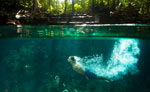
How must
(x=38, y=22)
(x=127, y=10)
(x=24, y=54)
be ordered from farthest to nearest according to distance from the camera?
1. (x=127, y=10)
2. (x=38, y=22)
3. (x=24, y=54)

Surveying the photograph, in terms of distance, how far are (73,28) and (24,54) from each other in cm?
656

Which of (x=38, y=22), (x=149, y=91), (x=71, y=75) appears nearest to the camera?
(x=149, y=91)

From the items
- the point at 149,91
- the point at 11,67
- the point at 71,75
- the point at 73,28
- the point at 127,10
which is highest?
the point at 127,10

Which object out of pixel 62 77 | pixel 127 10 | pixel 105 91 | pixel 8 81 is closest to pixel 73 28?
pixel 62 77

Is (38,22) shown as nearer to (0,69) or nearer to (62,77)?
(0,69)

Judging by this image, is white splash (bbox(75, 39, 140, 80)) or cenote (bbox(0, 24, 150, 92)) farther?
white splash (bbox(75, 39, 140, 80))

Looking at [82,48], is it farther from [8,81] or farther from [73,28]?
[8,81]

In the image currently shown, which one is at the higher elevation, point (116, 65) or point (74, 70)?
point (74, 70)

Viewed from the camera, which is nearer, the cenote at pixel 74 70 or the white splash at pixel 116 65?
the cenote at pixel 74 70

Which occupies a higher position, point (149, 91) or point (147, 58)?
point (147, 58)

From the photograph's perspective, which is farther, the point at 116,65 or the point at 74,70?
the point at 116,65

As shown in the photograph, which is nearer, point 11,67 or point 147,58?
point 11,67

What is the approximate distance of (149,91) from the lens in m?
8.17

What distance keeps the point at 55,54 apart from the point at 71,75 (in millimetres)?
4689
